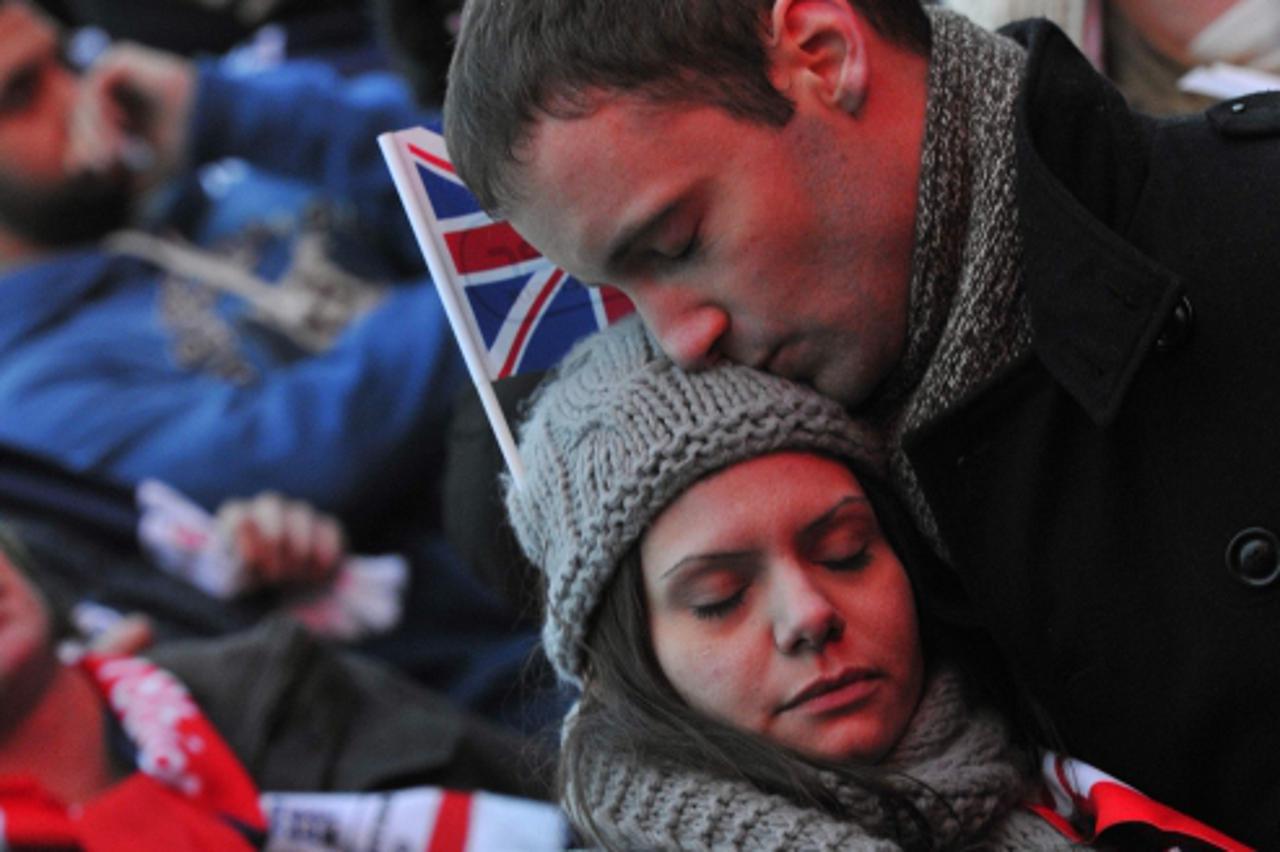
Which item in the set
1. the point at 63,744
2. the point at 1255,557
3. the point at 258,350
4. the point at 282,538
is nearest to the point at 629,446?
the point at 1255,557

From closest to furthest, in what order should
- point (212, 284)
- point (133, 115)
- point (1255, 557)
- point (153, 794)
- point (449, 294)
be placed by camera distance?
point (1255, 557)
point (449, 294)
point (153, 794)
point (212, 284)
point (133, 115)

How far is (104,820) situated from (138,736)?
0.86 feet

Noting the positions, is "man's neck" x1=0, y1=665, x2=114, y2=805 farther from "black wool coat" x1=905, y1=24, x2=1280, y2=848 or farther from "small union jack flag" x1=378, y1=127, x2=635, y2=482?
"black wool coat" x1=905, y1=24, x2=1280, y2=848

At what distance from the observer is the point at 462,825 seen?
8.41 ft

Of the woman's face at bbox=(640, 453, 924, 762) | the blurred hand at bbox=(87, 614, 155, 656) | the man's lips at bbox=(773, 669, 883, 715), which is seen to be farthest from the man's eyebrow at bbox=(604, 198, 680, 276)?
the blurred hand at bbox=(87, 614, 155, 656)

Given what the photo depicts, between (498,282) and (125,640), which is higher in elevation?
(498,282)

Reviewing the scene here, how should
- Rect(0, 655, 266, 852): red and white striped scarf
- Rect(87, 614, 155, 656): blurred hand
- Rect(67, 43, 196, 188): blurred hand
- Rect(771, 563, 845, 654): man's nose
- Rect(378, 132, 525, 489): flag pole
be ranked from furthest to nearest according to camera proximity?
Rect(67, 43, 196, 188): blurred hand → Rect(87, 614, 155, 656): blurred hand → Rect(0, 655, 266, 852): red and white striped scarf → Rect(378, 132, 525, 489): flag pole → Rect(771, 563, 845, 654): man's nose

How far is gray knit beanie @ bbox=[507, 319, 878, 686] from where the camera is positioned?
152 centimetres

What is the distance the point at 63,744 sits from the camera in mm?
2580

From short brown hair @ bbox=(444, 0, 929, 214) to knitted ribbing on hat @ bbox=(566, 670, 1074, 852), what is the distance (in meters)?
0.60

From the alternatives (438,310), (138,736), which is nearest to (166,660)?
(138,736)

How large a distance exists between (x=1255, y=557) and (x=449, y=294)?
909mm

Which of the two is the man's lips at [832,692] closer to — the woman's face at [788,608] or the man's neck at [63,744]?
the woman's face at [788,608]

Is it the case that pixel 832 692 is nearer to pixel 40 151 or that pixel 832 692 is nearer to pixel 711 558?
pixel 711 558
